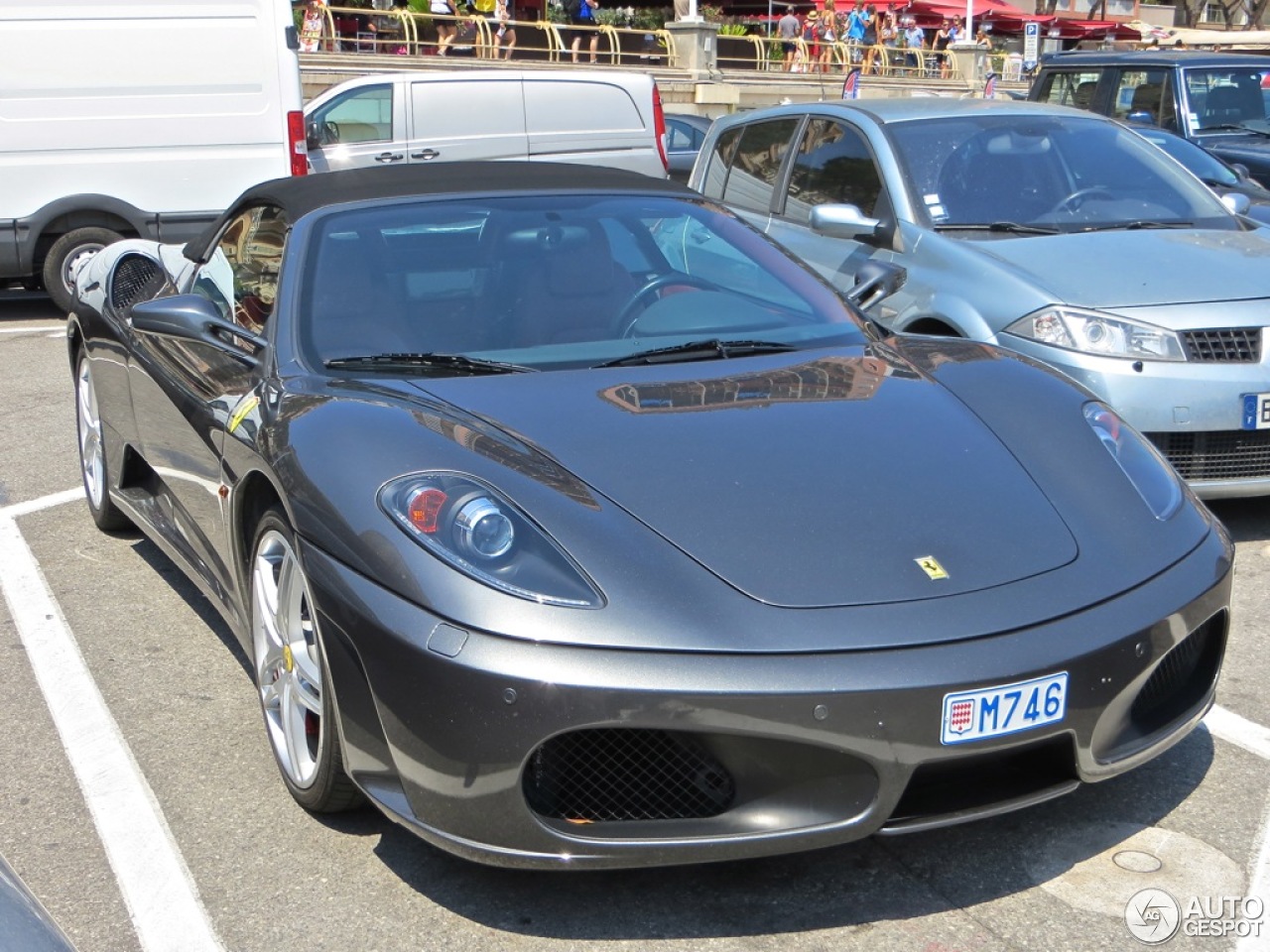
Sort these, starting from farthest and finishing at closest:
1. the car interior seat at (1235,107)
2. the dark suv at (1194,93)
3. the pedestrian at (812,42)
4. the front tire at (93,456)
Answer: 1. the pedestrian at (812,42)
2. the car interior seat at (1235,107)
3. the dark suv at (1194,93)
4. the front tire at (93,456)

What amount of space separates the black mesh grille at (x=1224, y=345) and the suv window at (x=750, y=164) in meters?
2.63

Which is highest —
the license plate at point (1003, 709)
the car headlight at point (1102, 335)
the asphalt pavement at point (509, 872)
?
the car headlight at point (1102, 335)

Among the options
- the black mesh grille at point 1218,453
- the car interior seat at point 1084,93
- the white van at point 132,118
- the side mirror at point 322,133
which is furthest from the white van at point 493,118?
the black mesh grille at point 1218,453

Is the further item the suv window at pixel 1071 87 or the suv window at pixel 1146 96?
the suv window at pixel 1071 87

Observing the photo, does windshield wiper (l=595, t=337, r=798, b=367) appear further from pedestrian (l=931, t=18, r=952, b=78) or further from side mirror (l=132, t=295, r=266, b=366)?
pedestrian (l=931, t=18, r=952, b=78)

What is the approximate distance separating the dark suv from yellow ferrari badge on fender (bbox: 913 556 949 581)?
8.98 m

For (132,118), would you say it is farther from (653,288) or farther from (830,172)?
(653,288)

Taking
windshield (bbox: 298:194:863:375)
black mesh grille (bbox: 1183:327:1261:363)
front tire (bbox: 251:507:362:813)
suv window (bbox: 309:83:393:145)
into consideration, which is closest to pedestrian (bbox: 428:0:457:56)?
suv window (bbox: 309:83:393:145)

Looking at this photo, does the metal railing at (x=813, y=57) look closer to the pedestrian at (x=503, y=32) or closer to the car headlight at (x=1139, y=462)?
the pedestrian at (x=503, y=32)

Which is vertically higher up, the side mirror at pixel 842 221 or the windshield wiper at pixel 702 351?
the windshield wiper at pixel 702 351

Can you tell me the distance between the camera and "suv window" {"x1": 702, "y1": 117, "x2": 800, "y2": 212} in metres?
7.38

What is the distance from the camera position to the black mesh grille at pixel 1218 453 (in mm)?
5094

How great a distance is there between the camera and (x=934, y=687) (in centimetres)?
268

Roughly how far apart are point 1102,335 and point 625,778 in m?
3.07
